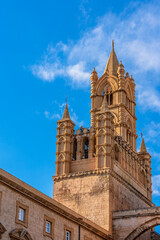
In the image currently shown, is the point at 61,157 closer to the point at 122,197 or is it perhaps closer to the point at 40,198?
the point at 122,197

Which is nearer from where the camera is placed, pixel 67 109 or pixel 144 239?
pixel 144 239

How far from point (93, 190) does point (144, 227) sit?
656 centimetres

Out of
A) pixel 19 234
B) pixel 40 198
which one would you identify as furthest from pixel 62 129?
pixel 19 234

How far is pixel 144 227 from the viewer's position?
42625 millimetres

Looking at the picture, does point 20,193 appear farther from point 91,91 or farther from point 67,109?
point 91,91

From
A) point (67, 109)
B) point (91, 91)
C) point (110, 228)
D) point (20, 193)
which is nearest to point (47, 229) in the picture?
point (20, 193)

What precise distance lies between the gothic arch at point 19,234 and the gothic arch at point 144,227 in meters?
14.7

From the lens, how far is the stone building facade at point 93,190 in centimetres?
3192

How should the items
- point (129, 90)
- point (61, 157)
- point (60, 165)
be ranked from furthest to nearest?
1. point (129, 90)
2. point (61, 157)
3. point (60, 165)

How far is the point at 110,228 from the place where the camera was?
143 feet

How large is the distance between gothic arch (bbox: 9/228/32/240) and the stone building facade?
6cm

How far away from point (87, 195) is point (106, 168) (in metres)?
3.38

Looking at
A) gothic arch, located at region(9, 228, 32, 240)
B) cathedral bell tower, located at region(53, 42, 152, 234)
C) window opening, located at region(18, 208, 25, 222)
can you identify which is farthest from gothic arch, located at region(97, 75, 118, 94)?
gothic arch, located at region(9, 228, 32, 240)

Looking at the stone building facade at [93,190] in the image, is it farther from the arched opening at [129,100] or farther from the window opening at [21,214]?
the arched opening at [129,100]
